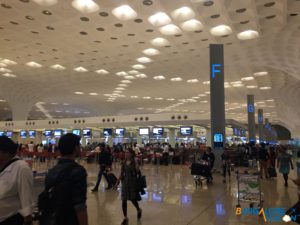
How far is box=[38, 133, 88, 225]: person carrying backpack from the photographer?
92.0 inches

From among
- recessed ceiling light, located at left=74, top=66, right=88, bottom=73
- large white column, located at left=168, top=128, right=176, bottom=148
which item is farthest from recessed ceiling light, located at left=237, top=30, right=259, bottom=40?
recessed ceiling light, located at left=74, top=66, right=88, bottom=73

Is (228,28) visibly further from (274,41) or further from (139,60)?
(139,60)

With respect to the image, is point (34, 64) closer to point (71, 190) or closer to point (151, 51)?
point (151, 51)

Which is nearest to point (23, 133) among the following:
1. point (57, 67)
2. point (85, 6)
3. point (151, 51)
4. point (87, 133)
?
point (87, 133)

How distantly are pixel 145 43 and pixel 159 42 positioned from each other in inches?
36.1

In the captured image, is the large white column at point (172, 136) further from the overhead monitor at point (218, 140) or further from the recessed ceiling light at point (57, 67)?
the overhead monitor at point (218, 140)

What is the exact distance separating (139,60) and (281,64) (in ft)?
35.8

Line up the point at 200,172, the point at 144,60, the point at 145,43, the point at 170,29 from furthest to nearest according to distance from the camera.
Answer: the point at 144,60
the point at 145,43
the point at 170,29
the point at 200,172

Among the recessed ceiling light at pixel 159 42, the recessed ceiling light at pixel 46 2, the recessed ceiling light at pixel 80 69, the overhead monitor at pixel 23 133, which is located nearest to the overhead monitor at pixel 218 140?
the recessed ceiling light at pixel 159 42

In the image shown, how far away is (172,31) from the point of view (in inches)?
654

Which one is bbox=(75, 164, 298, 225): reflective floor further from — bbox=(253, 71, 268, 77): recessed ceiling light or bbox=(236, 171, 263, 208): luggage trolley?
bbox=(253, 71, 268, 77): recessed ceiling light

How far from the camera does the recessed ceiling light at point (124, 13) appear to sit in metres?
13.8

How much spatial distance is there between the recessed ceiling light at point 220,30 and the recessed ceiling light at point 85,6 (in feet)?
21.0

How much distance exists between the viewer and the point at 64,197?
2332 mm
